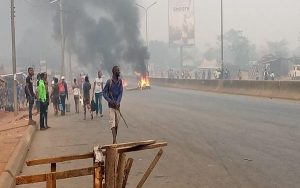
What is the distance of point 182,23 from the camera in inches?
2576

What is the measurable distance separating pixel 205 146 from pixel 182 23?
57059mm

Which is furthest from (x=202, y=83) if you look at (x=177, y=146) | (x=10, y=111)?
(x=177, y=146)

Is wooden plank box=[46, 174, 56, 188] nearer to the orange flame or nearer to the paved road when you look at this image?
the paved road

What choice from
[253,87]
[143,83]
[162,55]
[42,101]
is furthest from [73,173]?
[162,55]

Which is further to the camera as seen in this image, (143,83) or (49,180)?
(143,83)

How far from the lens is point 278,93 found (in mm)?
24562

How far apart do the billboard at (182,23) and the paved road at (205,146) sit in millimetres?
48485

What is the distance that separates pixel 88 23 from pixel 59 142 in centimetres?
4347

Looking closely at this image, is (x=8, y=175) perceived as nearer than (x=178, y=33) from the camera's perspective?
Yes

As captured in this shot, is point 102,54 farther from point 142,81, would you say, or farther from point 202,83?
point 202,83

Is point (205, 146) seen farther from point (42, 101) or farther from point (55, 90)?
point (55, 90)

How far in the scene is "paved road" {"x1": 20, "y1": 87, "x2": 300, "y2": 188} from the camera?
676 cm

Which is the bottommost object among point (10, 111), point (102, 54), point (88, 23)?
point (10, 111)

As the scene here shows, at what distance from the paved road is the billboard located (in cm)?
4848
